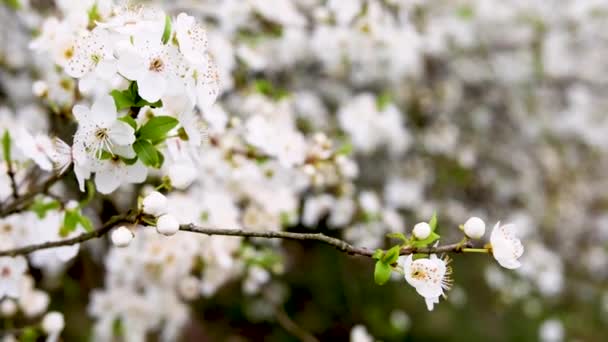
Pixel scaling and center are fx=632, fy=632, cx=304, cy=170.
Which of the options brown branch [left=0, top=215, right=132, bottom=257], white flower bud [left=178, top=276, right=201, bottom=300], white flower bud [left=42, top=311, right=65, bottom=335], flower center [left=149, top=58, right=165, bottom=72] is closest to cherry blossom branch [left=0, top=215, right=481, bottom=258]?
brown branch [left=0, top=215, right=132, bottom=257]

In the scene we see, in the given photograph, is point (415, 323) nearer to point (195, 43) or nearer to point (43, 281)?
point (43, 281)

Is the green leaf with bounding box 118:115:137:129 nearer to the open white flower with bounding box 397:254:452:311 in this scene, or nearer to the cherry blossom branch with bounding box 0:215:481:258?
the cherry blossom branch with bounding box 0:215:481:258

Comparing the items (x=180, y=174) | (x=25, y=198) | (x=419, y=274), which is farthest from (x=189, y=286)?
(x=419, y=274)

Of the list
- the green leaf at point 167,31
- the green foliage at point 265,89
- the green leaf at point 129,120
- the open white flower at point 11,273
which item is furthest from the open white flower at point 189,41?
the green foliage at point 265,89

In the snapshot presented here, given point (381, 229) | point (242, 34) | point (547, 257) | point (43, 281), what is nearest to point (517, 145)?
point (547, 257)

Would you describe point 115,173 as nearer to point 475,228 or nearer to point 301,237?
point 301,237

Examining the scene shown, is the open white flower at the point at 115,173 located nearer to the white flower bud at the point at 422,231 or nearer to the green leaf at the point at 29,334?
the white flower bud at the point at 422,231
